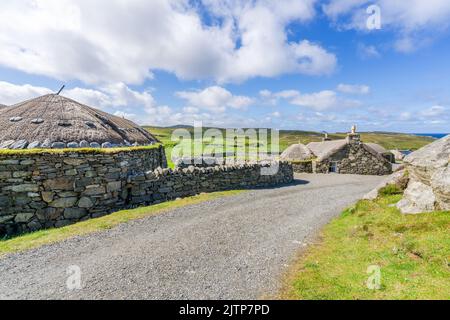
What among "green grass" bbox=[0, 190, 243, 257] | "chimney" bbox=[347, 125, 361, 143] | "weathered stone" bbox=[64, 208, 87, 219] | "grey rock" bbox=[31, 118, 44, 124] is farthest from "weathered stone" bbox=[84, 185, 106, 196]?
"chimney" bbox=[347, 125, 361, 143]

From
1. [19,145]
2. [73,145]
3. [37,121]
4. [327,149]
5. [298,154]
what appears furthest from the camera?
[298,154]

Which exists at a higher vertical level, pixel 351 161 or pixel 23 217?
pixel 351 161

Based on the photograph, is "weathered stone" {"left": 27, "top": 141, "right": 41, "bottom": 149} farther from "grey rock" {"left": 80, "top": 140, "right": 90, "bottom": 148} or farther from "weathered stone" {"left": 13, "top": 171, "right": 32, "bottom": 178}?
"grey rock" {"left": 80, "top": 140, "right": 90, "bottom": 148}

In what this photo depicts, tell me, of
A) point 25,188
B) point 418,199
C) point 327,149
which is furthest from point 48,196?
point 327,149

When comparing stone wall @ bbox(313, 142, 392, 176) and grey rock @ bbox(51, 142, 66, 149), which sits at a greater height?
grey rock @ bbox(51, 142, 66, 149)

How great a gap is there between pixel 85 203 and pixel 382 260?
1266cm

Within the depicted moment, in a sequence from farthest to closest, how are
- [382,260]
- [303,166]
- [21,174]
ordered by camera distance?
[303,166], [21,174], [382,260]

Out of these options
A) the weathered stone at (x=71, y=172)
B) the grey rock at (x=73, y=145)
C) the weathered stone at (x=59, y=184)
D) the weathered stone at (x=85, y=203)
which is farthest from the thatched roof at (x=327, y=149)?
the weathered stone at (x=59, y=184)

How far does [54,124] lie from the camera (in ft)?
45.4

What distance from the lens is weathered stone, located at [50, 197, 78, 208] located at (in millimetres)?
11484

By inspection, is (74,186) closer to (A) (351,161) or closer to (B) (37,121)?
(B) (37,121)

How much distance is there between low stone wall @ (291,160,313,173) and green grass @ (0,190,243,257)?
20.0 m

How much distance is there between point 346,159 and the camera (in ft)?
98.6
